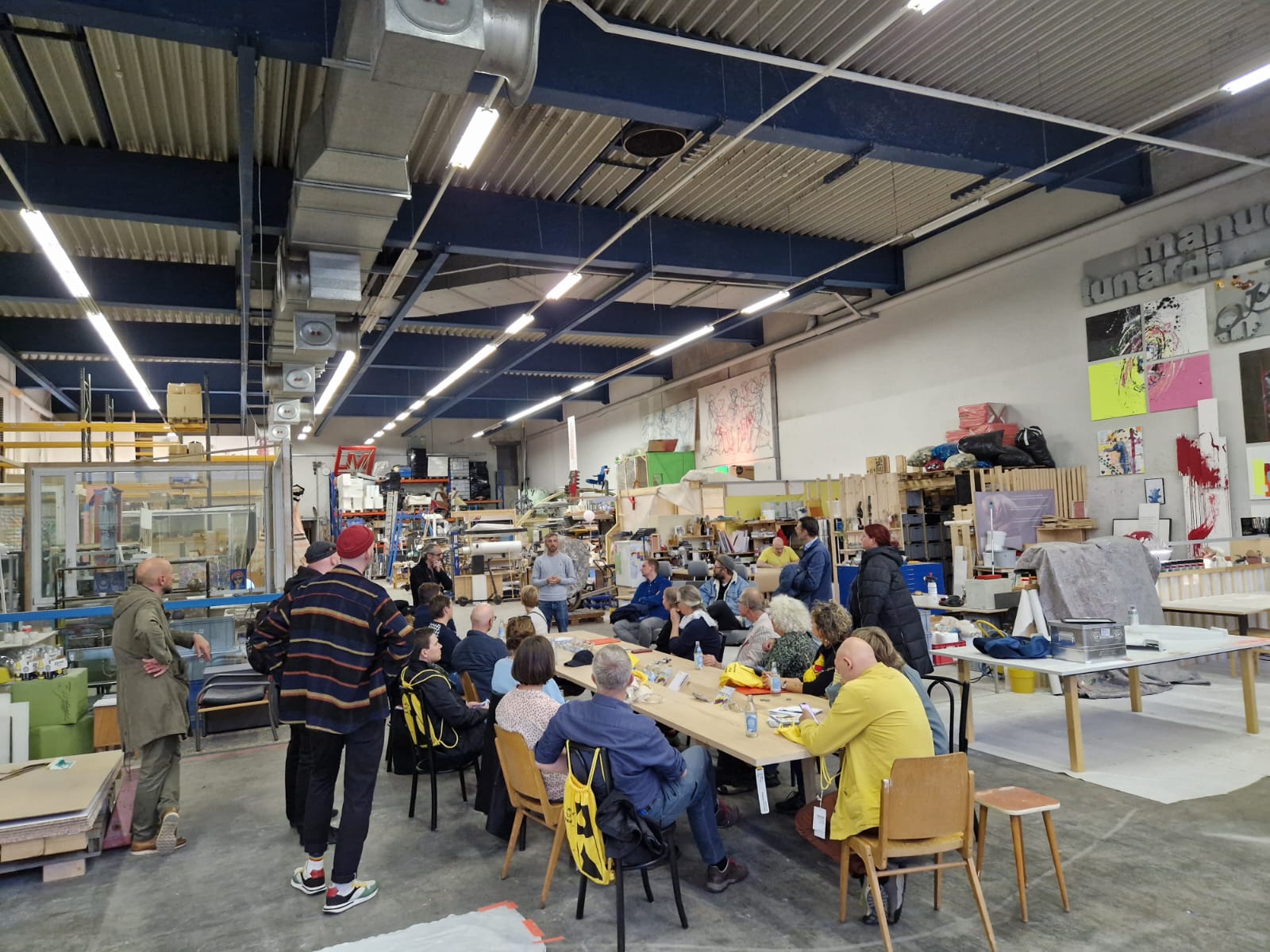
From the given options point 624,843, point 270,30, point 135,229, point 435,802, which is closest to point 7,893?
point 435,802

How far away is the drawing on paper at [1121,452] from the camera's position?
348 inches

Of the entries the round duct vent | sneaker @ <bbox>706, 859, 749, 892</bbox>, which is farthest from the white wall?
sneaker @ <bbox>706, 859, 749, 892</bbox>

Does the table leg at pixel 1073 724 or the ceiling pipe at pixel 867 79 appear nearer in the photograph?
the table leg at pixel 1073 724

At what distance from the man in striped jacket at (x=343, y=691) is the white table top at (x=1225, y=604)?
22.5ft

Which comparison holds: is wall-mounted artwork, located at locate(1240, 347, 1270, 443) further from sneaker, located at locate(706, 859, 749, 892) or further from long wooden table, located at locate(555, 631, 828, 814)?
sneaker, located at locate(706, 859, 749, 892)

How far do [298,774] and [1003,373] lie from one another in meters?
9.35

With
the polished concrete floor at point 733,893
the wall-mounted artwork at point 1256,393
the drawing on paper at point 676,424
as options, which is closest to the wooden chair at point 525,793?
the polished concrete floor at point 733,893

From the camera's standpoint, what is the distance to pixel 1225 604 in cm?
726

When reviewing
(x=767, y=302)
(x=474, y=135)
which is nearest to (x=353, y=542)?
(x=474, y=135)

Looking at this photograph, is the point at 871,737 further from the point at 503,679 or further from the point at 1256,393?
the point at 1256,393

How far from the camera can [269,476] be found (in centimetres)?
860

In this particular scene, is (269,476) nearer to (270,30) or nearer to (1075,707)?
(270,30)

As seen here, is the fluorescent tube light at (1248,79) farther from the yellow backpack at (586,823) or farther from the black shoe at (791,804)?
the yellow backpack at (586,823)

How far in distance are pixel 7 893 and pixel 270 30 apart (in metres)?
4.86
